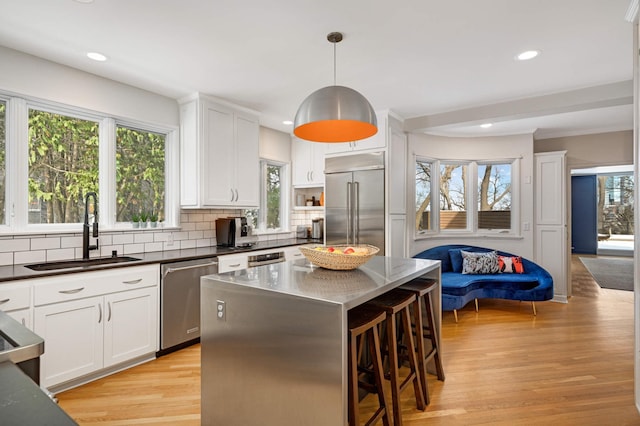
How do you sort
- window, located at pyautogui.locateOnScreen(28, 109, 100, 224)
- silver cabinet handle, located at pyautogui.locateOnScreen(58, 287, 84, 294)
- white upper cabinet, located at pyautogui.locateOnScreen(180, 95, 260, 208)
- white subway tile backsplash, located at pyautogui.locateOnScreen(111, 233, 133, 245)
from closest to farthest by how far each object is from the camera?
silver cabinet handle, located at pyautogui.locateOnScreen(58, 287, 84, 294), window, located at pyautogui.locateOnScreen(28, 109, 100, 224), white subway tile backsplash, located at pyautogui.locateOnScreen(111, 233, 133, 245), white upper cabinet, located at pyautogui.locateOnScreen(180, 95, 260, 208)

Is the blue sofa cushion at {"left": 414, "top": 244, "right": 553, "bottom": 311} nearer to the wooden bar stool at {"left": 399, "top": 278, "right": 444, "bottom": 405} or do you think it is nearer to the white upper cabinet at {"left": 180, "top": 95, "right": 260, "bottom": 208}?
the wooden bar stool at {"left": 399, "top": 278, "right": 444, "bottom": 405}

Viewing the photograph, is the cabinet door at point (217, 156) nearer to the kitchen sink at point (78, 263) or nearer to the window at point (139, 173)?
the window at point (139, 173)

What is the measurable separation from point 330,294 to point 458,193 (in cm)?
460

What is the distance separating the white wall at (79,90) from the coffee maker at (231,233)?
48.6 inches

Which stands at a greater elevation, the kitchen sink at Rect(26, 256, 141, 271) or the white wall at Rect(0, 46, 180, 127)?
the white wall at Rect(0, 46, 180, 127)

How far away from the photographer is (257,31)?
2449mm

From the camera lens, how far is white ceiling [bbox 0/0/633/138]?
7.19 feet

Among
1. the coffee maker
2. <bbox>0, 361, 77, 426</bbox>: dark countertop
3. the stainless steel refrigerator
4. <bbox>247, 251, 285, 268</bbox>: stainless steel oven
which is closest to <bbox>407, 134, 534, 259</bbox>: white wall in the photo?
the stainless steel refrigerator

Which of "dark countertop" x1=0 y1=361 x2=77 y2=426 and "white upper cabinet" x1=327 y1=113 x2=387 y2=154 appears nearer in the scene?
"dark countertop" x1=0 y1=361 x2=77 y2=426

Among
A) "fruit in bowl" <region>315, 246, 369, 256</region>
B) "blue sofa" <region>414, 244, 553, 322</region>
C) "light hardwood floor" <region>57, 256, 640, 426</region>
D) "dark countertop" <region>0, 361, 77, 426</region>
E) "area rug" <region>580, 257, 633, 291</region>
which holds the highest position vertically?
"fruit in bowl" <region>315, 246, 369, 256</region>

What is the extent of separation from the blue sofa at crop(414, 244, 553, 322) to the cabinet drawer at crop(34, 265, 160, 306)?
125 inches

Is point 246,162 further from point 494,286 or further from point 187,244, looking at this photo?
point 494,286

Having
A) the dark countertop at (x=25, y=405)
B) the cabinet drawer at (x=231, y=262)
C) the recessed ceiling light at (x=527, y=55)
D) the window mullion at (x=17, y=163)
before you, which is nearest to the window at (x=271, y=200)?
the cabinet drawer at (x=231, y=262)

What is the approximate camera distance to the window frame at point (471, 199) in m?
5.33
